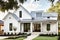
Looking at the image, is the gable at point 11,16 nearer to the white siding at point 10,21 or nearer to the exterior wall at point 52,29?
the white siding at point 10,21

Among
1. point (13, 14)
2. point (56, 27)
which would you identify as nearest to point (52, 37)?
point (56, 27)

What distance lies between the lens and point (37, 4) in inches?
394

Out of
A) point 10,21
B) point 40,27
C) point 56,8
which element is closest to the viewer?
point 56,8

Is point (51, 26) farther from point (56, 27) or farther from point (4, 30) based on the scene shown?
point (4, 30)

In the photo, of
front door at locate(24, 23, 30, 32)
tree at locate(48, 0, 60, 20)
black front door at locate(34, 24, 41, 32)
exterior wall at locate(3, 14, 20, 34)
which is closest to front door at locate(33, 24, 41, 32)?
black front door at locate(34, 24, 41, 32)

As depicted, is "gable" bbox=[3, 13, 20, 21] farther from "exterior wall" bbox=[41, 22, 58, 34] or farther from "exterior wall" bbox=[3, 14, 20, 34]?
"exterior wall" bbox=[41, 22, 58, 34]

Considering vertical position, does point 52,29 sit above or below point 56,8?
below

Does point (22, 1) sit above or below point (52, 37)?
above

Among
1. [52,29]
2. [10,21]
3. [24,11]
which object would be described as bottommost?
[52,29]

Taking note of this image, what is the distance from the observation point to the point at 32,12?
10.1 metres

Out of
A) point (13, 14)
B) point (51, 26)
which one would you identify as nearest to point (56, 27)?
point (51, 26)

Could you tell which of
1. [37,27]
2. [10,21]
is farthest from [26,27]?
[10,21]

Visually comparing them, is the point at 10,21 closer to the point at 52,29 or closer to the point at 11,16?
the point at 11,16

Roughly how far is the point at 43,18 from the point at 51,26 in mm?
199
